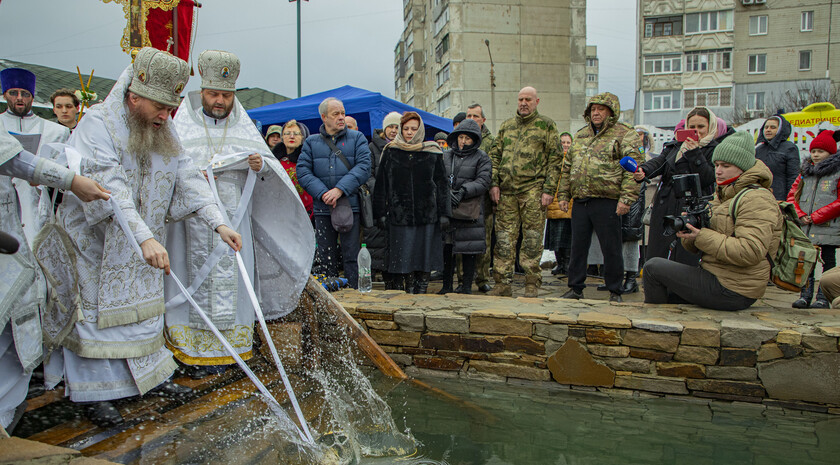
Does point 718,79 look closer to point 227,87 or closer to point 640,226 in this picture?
point 640,226

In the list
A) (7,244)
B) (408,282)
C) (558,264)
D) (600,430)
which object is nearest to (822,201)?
(558,264)

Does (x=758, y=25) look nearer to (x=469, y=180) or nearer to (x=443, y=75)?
(x=443, y=75)

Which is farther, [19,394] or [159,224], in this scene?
[159,224]

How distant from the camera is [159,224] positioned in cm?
321

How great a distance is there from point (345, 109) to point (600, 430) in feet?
22.9

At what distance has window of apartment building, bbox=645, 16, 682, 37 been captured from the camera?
118 ft

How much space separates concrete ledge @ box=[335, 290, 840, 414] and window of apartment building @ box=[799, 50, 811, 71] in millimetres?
38234

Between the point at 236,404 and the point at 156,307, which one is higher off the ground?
the point at 156,307

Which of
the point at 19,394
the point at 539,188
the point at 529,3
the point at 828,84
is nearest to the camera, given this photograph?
the point at 19,394

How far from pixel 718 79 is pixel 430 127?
3136cm

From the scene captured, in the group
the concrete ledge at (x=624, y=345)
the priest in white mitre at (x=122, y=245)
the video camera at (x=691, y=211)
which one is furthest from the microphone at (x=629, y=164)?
the priest in white mitre at (x=122, y=245)

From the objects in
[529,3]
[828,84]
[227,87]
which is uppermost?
[529,3]

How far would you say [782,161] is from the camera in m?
6.36

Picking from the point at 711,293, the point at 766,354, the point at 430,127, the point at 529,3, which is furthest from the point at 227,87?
the point at 529,3
